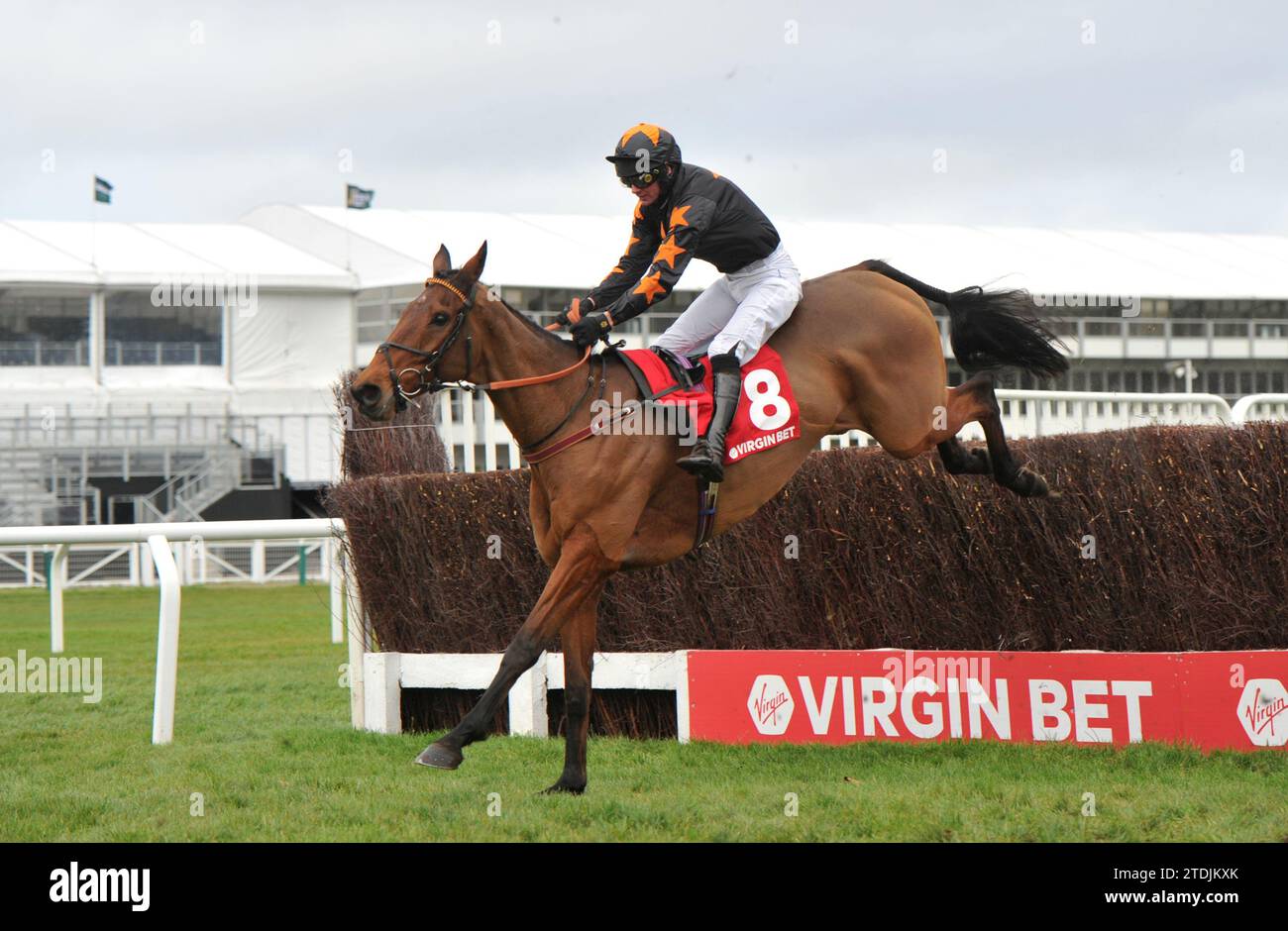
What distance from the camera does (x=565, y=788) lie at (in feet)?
18.4

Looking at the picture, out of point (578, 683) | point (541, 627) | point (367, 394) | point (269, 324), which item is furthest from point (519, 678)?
point (269, 324)

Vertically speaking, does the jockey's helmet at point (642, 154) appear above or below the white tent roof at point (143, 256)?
below

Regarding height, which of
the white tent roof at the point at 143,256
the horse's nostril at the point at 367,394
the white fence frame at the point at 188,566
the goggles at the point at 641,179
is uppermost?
the white tent roof at the point at 143,256

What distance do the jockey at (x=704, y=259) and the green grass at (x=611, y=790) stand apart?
1300 millimetres

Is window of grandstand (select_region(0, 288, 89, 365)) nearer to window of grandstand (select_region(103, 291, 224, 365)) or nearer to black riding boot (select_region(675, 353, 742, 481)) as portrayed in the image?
window of grandstand (select_region(103, 291, 224, 365))

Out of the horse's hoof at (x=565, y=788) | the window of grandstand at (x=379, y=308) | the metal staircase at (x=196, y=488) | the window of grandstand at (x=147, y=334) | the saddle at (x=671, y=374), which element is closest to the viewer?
the horse's hoof at (x=565, y=788)

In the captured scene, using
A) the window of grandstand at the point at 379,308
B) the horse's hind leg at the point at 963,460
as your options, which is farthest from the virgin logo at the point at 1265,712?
the window of grandstand at the point at 379,308

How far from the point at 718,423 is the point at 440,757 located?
167 centimetres

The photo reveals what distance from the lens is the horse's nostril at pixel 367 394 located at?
5312mm

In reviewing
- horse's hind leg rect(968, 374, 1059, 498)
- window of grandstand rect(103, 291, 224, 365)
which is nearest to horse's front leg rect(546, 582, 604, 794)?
horse's hind leg rect(968, 374, 1059, 498)

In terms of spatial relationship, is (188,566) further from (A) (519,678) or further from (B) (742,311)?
(B) (742,311)

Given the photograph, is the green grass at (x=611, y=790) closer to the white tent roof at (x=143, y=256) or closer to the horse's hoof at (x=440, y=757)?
the horse's hoof at (x=440, y=757)
